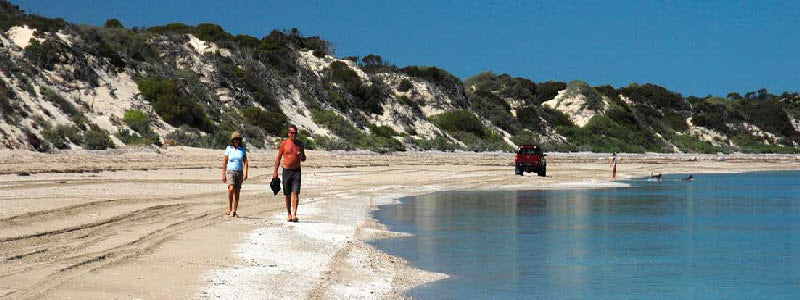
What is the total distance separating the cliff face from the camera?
42.2 meters

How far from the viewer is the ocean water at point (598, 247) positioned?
10.5 m

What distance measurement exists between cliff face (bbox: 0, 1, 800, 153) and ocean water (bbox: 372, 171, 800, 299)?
66.9 ft

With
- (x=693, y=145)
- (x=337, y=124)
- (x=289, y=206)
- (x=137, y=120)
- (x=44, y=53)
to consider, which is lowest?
(x=289, y=206)

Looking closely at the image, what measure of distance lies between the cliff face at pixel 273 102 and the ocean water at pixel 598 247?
20.4 meters

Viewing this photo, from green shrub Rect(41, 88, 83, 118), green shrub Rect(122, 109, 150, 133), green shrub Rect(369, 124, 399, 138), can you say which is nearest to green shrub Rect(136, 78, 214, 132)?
green shrub Rect(122, 109, 150, 133)

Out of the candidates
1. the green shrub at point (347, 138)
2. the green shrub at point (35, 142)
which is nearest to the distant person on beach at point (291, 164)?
Result: the green shrub at point (35, 142)

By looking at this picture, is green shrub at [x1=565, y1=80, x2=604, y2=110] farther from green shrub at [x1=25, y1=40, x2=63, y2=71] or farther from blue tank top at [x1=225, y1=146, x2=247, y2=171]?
blue tank top at [x1=225, y1=146, x2=247, y2=171]

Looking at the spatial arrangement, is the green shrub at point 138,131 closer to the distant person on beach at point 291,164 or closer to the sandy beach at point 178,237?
the sandy beach at point 178,237

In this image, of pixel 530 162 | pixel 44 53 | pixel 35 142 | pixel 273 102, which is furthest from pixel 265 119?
pixel 530 162

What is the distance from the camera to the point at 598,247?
14.3 m

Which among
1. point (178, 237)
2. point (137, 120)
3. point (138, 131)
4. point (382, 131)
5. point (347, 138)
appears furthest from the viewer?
point (382, 131)

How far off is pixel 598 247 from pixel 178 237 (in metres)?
6.43

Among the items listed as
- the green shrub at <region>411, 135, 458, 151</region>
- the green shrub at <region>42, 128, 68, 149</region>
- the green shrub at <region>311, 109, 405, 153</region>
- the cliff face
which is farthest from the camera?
the green shrub at <region>411, 135, 458, 151</region>

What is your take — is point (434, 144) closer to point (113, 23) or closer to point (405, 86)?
point (405, 86)
